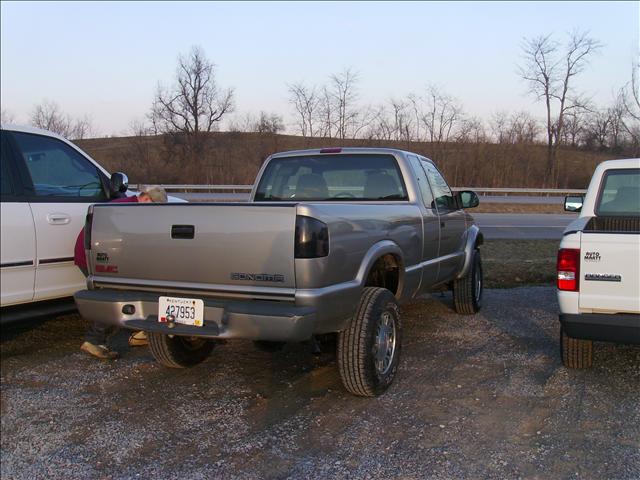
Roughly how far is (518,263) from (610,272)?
5757 millimetres

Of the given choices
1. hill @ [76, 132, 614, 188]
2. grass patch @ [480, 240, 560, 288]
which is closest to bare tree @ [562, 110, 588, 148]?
hill @ [76, 132, 614, 188]

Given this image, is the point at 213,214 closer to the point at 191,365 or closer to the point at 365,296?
the point at 365,296

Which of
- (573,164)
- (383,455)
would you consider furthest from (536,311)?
(573,164)

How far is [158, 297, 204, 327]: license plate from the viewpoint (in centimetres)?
335

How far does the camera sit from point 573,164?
113 ft

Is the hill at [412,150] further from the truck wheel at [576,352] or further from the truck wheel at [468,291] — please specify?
the truck wheel at [576,352]

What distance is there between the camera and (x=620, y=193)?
5023mm

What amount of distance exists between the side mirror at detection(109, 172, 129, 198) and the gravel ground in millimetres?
1529

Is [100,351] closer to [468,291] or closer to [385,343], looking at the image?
[385,343]

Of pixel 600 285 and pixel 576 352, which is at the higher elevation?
pixel 600 285

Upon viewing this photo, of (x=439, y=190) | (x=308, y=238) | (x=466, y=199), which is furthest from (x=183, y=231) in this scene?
(x=466, y=199)

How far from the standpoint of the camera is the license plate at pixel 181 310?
11.0ft

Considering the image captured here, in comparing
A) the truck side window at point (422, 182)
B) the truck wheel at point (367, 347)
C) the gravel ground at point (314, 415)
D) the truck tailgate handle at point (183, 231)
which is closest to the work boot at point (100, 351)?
the gravel ground at point (314, 415)

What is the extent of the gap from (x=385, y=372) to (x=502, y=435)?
95 centimetres
